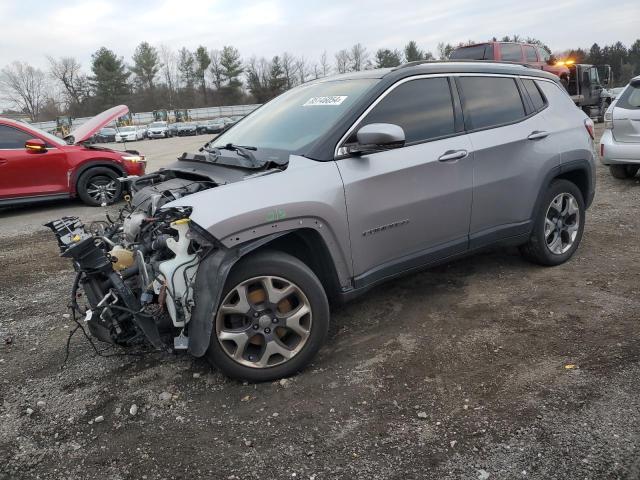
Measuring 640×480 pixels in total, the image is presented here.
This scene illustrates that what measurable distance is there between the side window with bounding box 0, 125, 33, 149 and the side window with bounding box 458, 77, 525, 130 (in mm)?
7534

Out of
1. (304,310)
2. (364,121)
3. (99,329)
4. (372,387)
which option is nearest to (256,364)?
(304,310)

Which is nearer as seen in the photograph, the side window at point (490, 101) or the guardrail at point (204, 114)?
the side window at point (490, 101)

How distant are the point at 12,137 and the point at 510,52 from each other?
1300 centimetres

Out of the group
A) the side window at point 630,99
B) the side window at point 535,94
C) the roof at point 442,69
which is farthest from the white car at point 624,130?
the side window at point 535,94

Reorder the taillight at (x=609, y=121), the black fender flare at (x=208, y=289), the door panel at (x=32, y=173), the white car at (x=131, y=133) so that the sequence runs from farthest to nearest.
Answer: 1. the white car at (x=131, y=133)
2. the door panel at (x=32, y=173)
3. the taillight at (x=609, y=121)
4. the black fender flare at (x=208, y=289)

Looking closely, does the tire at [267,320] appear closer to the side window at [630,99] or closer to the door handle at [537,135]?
the door handle at [537,135]

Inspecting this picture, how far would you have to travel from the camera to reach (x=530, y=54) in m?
15.9

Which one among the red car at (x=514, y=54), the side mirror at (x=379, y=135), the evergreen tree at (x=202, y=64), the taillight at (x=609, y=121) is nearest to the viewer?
the side mirror at (x=379, y=135)

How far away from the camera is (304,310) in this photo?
10.2 feet

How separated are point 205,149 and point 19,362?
2.06 metres

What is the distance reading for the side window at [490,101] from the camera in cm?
404

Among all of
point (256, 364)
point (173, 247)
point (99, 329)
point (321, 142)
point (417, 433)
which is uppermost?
point (321, 142)

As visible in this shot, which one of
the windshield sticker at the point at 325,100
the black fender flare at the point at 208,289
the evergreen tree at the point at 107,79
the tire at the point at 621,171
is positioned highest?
the evergreen tree at the point at 107,79

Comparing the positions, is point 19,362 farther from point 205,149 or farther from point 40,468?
point 205,149
